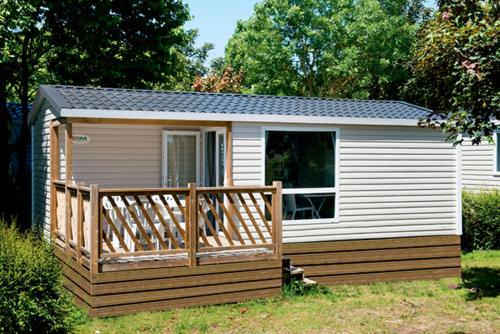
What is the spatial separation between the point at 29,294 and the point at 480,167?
12.0m

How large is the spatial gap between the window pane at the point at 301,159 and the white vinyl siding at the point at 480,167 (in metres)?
6.25

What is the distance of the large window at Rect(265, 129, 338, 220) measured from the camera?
9.95m

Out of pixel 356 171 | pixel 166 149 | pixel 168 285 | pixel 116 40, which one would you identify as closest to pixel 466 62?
pixel 356 171

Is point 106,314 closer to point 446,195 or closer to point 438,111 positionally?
point 438,111

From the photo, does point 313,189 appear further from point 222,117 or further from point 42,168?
point 42,168

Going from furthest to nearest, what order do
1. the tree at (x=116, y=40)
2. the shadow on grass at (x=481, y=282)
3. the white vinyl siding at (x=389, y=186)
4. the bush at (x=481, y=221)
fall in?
the tree at (x=116, y=40) < the bush at (x=481, y=221) < the white vinyl siding at (x=389, y=186) < the shadow on grass at (x=481, y=282)

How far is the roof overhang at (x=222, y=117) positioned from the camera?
8.84 metres

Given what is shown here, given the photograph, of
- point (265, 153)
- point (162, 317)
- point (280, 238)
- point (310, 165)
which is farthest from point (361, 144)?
point (162, 317)

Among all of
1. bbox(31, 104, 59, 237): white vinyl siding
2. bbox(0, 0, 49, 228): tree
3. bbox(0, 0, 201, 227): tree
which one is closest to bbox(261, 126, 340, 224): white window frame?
bbox(31, 104, 59, 237): white vinyl siding

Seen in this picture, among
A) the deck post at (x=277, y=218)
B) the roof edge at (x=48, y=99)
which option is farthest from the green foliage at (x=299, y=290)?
the roof edge at (x=48, y=99)

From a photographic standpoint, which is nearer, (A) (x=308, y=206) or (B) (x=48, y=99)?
(B) (x=48, y=99)

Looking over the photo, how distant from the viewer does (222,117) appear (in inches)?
373

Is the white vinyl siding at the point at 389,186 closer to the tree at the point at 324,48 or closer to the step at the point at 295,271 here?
the step at the point at 295,271

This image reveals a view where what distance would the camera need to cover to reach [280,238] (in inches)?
354
